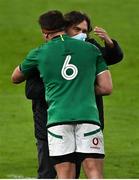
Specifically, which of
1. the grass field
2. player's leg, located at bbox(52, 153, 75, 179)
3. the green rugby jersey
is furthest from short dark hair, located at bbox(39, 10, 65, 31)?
the grass field

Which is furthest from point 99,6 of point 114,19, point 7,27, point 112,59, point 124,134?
point 112,59

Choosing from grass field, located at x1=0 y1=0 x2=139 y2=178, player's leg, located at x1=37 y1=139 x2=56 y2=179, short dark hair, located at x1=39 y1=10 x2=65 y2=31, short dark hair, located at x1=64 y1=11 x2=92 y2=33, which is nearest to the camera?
short dark hair, located at x1=39 y1=10 x2=65 y2=31

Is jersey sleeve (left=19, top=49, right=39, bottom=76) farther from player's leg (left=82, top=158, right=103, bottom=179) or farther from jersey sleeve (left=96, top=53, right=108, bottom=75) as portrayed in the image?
player's leg (left=82, top=158, right=103, bottom=179)

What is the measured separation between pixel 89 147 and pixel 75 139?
14 centimetres

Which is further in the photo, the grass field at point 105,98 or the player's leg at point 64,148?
the grass field at point 105,98

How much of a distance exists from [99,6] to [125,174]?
19622 millimetres

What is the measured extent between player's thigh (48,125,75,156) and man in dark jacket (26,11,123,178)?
0.55m

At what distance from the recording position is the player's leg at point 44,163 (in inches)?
352

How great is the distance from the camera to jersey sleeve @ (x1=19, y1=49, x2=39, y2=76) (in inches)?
327

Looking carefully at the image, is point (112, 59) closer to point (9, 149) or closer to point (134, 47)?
point (9, 149)

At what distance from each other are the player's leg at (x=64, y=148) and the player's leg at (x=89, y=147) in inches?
2.5

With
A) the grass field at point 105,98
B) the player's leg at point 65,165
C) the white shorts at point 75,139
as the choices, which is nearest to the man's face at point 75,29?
the white shorts at point 75,139

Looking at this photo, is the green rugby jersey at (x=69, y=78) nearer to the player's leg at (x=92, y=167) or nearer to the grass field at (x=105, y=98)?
the player's leg at (x=92, y=167)

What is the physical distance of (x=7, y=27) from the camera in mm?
29250
